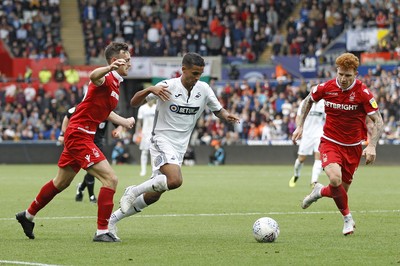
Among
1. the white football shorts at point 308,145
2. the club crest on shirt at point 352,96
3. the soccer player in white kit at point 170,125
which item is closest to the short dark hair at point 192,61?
the soccer player in white kit at point 170,125

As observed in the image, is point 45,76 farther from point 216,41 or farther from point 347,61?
point 347,61

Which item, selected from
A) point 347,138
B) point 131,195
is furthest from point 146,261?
point 347,138

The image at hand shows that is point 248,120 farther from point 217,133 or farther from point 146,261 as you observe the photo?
point 146,261

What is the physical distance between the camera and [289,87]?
38.2 m

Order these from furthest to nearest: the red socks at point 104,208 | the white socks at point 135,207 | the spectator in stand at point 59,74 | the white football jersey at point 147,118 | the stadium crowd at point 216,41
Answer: the spectator in stand at point 59,74, the stadium crowd at point 216,41, the white football jersey at point 147,118, the white socks at point 135,207, the red socks at point 104,208

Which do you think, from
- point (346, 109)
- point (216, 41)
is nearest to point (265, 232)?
point (346, 109)

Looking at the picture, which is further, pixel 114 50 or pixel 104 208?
pixel 114 50

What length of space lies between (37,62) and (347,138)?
3170 centimetres

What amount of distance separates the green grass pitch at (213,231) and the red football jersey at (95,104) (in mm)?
1368

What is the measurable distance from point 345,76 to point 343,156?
108cm

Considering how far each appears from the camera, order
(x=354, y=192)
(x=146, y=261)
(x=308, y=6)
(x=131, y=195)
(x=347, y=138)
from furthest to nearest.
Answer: (x=308, y=6) → (x=354, y=192) → (x=347, y=138) → (x=131, y=195) → (x=146, y=261)

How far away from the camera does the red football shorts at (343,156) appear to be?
12.3 m

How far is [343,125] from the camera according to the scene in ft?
40.8

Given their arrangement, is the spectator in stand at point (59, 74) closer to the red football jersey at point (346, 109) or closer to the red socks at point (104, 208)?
the red football jersey at point (346, 109)
